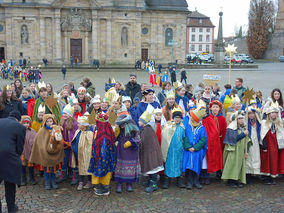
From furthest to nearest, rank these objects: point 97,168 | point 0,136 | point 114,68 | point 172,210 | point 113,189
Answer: point 114,68 < point 113,189 < point 97,168 < point 172,210 < point 0,136

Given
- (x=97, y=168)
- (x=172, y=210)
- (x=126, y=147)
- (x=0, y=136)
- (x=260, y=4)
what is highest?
(x=260, y=4)

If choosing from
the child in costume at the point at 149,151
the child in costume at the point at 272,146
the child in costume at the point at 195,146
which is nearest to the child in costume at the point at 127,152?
the child in costume at the point at 149,151

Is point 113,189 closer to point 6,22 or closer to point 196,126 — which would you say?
point 196,126

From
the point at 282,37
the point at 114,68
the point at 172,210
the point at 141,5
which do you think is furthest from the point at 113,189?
the point at 282,37

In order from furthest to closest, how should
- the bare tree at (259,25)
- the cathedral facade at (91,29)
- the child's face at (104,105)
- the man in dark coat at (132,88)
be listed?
the bare tree at (259,25) → the cathedral facade at (91,29) → the man in dark coat at (132,88) → the child's face at (104,105)

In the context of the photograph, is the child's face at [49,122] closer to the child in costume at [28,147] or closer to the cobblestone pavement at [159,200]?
the child in costume at [28,147]

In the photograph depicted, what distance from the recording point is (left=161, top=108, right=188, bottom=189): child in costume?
Result: 22.5 feet

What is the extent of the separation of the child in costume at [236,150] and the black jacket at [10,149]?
13.8ft

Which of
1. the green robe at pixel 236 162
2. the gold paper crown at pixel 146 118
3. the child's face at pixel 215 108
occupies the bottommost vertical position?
the green robe at pixel 236 162

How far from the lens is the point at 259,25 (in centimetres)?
6525

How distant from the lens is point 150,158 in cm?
674

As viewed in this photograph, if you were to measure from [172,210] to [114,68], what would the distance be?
3692 centimetres

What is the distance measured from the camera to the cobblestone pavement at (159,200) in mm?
5934

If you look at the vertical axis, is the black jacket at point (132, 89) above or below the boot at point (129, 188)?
above
